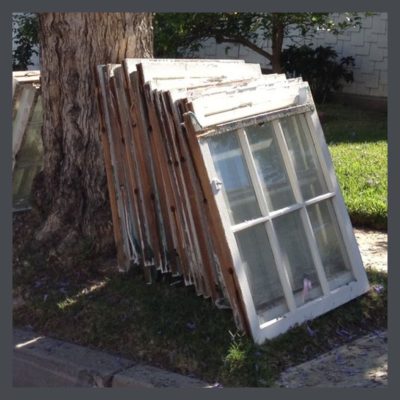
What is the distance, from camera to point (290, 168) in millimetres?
4938

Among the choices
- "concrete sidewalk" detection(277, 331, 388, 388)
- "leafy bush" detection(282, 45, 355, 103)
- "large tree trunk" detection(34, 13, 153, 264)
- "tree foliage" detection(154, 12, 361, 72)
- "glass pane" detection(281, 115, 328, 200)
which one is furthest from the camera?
"leafy bush" detection(282, 45, 355, 103)

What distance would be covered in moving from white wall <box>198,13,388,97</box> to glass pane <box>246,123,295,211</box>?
6.58m

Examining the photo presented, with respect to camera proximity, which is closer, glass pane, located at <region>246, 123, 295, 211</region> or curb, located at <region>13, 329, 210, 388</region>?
curb, located at <region>13, 329, 210, 388</region>

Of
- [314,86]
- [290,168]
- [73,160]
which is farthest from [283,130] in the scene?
[314,86]

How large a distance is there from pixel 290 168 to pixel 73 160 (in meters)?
1.64

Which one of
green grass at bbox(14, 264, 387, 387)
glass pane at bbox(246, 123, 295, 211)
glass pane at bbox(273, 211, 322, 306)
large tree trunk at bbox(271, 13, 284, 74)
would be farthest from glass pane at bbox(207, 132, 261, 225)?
large tree trunk at bbox(271, 13, 284, 74)

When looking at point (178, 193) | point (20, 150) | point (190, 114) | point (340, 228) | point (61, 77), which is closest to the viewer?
point (190, 114)

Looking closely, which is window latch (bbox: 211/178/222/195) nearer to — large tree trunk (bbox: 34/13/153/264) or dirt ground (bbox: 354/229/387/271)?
large tree trunk (bbox: 34/13/153/264)

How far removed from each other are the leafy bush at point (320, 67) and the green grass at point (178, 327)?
6.54 m

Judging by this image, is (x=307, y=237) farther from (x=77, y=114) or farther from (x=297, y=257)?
(x=77, y=114)

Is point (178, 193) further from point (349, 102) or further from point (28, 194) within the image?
point (349, 102)

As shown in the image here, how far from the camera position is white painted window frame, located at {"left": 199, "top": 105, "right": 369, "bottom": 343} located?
4.55m

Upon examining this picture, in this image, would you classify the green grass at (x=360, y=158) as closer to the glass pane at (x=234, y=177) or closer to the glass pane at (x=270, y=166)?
the glass pane at (x=270, y=166)

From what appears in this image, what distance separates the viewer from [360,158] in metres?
8.13
